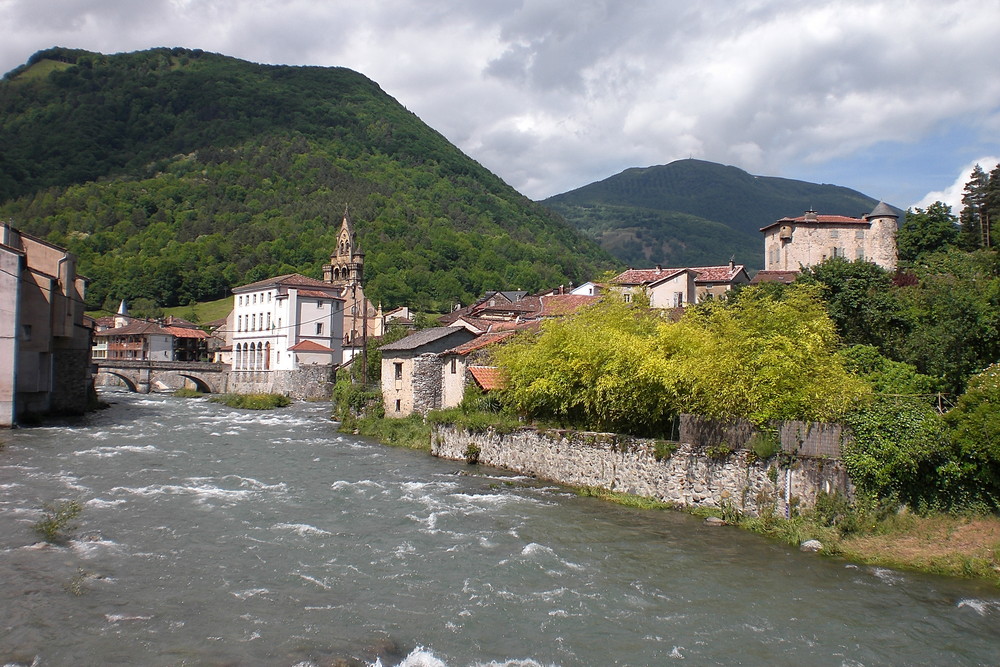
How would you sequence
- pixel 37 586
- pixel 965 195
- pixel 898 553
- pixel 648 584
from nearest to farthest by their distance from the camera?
pixel 37 586, pixel 648 584, pixel 898 553, pixel 965 195

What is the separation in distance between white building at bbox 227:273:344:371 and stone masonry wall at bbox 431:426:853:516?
51581mm

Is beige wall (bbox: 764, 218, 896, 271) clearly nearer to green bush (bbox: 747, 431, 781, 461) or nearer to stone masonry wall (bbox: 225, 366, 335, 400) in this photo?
stone masonry wall (bbox: 225, 366, 335, 400)

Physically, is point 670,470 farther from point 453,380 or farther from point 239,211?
point 239,211

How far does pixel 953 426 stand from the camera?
15719 millimetres

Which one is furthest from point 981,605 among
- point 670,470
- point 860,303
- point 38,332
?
point 38,332

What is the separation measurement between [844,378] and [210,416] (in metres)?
43.5

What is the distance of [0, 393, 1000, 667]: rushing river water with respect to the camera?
10.9m

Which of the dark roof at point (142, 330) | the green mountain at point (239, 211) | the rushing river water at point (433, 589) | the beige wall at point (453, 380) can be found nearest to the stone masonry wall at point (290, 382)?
the dark roof at point (142, 330)

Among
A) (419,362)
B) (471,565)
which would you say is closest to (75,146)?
(419,362)

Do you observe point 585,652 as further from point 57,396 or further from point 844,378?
point 57,396

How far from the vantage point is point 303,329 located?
254 feet

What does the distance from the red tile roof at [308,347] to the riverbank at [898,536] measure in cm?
6289

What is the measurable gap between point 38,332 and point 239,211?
12004cm

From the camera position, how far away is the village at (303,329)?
37.1 m
